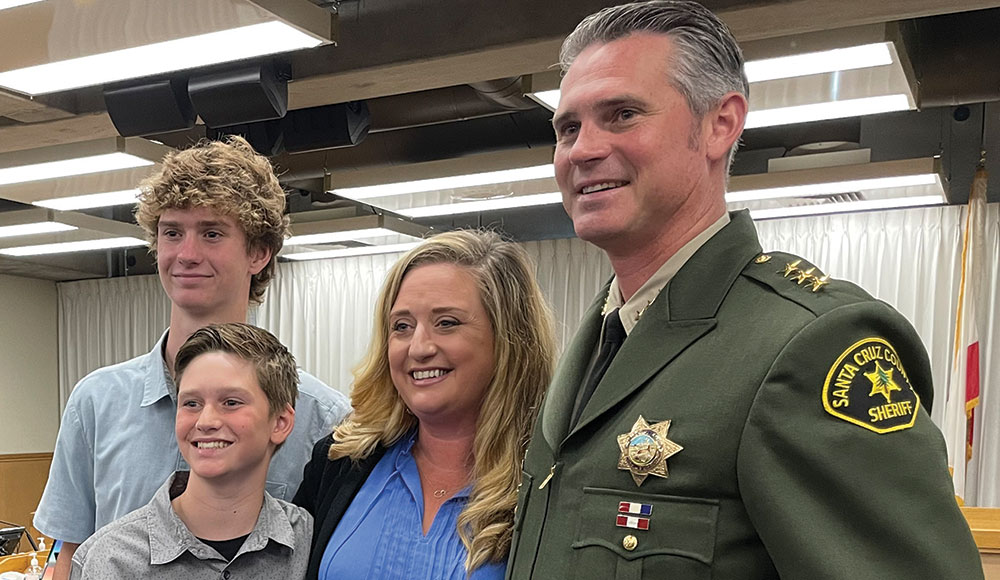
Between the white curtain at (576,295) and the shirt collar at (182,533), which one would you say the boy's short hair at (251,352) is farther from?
the white curtain at (576,295)

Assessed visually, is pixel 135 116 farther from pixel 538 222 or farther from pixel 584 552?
pixel 538 222

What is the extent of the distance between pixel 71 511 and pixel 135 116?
102 inches

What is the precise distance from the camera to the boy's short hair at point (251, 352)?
69.6 inches

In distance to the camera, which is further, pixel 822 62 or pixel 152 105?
pixel 152 105

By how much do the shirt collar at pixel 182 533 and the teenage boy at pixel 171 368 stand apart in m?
0.17

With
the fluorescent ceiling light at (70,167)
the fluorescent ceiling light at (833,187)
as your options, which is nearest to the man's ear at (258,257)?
the fluorescent ceiling light at (70,167)

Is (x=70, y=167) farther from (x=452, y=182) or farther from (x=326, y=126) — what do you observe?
(x=452, y=182)

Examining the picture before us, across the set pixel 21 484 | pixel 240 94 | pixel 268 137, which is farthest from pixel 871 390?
pixel 21 484

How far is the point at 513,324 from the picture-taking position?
1.73 meters

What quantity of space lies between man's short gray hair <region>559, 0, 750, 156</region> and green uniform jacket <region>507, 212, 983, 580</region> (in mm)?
171

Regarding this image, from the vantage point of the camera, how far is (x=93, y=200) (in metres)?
5.21

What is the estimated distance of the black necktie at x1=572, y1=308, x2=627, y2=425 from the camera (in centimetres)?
127

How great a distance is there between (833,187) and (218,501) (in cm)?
433

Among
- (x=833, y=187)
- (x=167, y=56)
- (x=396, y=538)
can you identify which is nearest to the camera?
(x=396, y=538)
